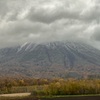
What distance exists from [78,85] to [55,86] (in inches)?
568

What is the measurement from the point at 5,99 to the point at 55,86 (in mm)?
48734

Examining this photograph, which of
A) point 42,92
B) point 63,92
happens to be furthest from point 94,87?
point 42,92

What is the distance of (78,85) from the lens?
194000 mm

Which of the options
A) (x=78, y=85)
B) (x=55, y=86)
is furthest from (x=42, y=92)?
(x=78, y=85)

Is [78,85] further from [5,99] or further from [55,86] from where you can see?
[5,99]

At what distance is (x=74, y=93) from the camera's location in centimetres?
19150

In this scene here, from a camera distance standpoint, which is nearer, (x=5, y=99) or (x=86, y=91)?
(x=5, y=99)

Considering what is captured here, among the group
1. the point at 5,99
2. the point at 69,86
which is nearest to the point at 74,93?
the point at 69,86

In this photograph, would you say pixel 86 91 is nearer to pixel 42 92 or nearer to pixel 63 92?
pixel 63 92

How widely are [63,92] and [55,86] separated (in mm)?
6753

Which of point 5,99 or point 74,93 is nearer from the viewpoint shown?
point 5,99

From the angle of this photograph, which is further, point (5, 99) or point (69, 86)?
point (69, 86)

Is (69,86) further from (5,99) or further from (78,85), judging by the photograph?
(5,99)

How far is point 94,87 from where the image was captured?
193 m
